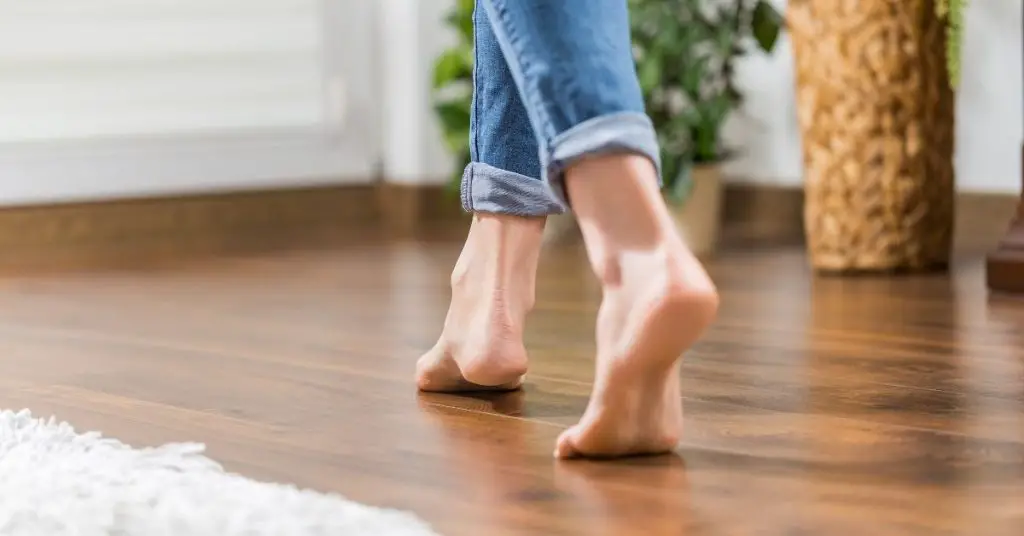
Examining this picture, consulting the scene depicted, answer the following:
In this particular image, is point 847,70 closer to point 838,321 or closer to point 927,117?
point 927,117

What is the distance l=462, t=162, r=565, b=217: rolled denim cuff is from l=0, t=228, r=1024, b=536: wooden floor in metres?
0.16

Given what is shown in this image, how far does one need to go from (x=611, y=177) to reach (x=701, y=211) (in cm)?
168

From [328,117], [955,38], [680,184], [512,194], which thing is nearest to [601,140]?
[512,194]

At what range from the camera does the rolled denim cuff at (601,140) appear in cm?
90

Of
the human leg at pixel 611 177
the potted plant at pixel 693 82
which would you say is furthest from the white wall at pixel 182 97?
the human leg at pixel 611 177

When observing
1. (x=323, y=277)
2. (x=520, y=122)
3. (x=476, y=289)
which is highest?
(x=520, y=122)

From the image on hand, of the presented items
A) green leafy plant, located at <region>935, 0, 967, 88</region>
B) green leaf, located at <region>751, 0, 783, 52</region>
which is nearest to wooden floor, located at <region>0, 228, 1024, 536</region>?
green leafy plant, located at <region>935, 0, 967, 88</region>

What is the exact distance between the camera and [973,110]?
250 centimetres

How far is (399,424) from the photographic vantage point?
1127 mm

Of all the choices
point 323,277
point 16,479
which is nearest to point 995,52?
point 323,277

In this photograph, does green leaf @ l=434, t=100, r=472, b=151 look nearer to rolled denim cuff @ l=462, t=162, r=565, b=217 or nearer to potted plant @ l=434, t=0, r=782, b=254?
potted plant @ l=434, t=0, r=782, b=254

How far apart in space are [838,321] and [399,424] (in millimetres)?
734

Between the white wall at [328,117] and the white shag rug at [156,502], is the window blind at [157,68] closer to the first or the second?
the white wall at [328,117]

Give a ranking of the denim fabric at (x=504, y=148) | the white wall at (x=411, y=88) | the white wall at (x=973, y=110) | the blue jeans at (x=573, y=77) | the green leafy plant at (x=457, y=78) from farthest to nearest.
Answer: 1. the white wall at (x=411, y=88)
2. the green leafy plant at (x=457, y=78)
3. the white wall at (x=973, y=110)
4. the denim fabric at (x=504, y=148)
5. the blue jeans at (x=573, y=77)
